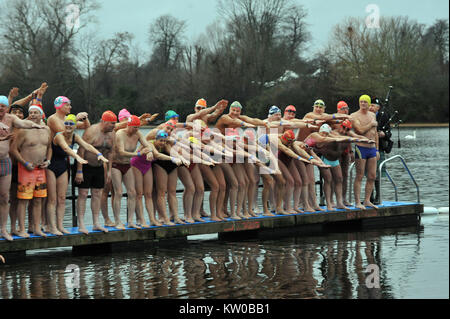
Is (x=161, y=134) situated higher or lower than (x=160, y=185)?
Answer: higher

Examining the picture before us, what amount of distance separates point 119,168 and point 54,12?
31834 mm

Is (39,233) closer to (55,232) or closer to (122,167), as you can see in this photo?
(55,232)

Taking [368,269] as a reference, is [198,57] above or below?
above

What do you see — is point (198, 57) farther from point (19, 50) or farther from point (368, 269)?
point (368, 269)

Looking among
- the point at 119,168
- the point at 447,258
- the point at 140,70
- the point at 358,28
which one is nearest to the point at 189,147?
the point at 119,168

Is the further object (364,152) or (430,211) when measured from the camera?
(430,211)

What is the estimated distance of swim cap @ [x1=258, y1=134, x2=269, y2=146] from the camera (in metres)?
15.0

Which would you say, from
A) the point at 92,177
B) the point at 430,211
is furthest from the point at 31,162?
the point at 430,211

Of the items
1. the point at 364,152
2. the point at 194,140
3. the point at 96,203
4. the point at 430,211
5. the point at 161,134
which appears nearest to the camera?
the point at 96,203

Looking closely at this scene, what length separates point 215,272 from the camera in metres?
12.0

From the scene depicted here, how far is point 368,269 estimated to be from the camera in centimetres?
1209

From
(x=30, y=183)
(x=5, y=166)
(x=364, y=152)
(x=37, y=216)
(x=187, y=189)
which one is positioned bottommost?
(x=37, y=216)

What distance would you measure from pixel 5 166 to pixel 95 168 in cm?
158
